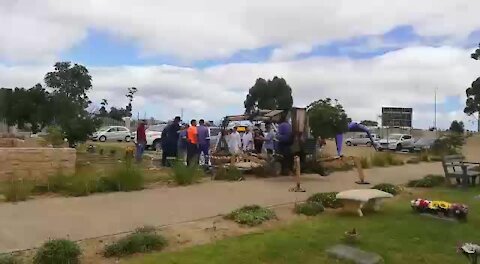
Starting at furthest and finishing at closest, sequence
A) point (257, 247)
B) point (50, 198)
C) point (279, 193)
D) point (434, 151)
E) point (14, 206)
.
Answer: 1. point (434, 151)
2. point (279, 193)
3. point (50, 198)
4. point (14, 206)
5. point (257, 247)

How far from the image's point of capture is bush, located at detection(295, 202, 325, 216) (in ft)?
29.9

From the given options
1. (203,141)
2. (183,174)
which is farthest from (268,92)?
(183,174)

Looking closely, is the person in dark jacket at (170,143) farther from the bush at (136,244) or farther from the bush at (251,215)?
the bush at (136,244)

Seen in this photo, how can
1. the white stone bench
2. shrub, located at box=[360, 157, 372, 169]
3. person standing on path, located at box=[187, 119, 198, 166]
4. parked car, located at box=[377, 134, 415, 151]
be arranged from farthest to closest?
parked car, located at box=[377, 134, 415, 151]
shrub, located at box=[360, 157, 372, 169]
person standing on path, located at box=[187, 119, 198, 166]
the white stone bench

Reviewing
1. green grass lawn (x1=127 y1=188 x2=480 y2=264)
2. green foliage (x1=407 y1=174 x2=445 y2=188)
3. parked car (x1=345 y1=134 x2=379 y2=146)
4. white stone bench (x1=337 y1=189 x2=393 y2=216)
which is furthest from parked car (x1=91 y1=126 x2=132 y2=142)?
green grass lawn (x1=127 y1=188 x2=480 y2=264)

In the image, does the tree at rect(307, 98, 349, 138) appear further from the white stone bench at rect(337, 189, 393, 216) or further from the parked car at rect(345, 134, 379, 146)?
the parked car at rect(345, 134, 379, 146)

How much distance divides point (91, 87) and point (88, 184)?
53.3 m

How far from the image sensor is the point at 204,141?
16.6 meters

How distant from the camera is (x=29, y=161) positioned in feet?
40.2

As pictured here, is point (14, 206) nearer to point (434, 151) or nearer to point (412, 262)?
point (412, 262)

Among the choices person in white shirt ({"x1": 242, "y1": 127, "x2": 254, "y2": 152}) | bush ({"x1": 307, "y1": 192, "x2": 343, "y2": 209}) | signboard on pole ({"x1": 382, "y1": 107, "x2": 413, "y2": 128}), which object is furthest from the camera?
signboard on pole ({"x1": 382, "y1": 107, "x2": 413, "y2": 128})

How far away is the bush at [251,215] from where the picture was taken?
27.0 ft

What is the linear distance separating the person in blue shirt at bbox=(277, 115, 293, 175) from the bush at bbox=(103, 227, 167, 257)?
8409 mm

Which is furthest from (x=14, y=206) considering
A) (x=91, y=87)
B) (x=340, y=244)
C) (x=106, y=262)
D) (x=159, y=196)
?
(x=91, y=87)
